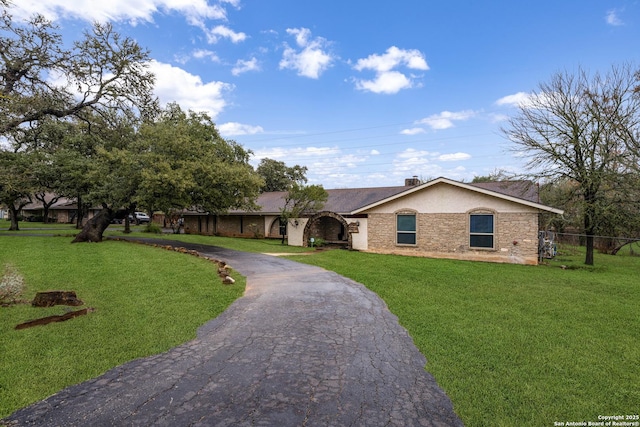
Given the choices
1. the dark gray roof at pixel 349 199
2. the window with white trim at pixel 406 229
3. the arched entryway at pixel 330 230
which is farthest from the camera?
the arched entryway at pixel 330 230

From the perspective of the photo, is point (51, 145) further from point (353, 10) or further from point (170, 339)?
point (170, 339)

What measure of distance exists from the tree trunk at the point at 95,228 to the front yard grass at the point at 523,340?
17.5 m

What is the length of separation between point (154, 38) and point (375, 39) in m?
12.9

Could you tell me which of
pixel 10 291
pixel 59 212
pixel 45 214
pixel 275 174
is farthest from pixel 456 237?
pixel 59 212

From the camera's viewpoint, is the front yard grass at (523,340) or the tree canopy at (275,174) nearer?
the front yard grass at (523,340)

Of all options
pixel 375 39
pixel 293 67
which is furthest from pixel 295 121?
pixel 375 39

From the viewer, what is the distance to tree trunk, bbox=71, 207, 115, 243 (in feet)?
67.1

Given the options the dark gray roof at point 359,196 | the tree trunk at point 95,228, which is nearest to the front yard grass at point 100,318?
the tree trunk at point 95,228

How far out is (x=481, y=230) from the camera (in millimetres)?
16359

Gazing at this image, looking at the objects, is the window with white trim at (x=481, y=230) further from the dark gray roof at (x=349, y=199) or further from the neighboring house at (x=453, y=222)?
the dark gray roof at (x=349, y=199)

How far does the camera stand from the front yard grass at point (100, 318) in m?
4.18

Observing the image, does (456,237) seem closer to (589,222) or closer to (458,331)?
(589,222)

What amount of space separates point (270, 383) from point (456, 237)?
48.8 feet

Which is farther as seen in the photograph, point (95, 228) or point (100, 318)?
point (95, 228)
